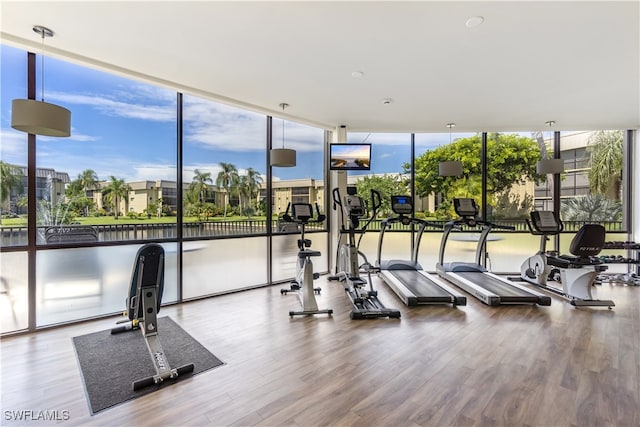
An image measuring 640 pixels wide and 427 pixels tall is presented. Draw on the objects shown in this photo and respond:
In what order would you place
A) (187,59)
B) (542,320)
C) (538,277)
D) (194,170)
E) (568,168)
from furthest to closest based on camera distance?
(568,168) < (538,277) < (194,170) < (542,320) < (187,59)

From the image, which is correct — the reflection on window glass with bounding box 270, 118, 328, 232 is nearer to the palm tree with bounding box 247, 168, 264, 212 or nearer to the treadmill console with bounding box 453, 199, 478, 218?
the palm tree with bounding box 247, 168, 264, 212

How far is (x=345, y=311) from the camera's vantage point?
4.33 metres

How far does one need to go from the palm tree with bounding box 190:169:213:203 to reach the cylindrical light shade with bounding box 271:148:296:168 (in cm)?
117

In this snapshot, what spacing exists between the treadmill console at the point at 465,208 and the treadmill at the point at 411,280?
2.28ft

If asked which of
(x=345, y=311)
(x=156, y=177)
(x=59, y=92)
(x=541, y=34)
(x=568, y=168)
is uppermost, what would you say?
(x=541, y=34)

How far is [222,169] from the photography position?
207 inches

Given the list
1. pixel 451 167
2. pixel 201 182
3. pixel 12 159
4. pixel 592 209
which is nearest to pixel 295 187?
pixel 201 182

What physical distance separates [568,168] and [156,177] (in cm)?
836

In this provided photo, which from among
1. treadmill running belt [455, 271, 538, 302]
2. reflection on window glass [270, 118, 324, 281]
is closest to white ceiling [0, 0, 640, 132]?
reflection on window glass [270, 118, 324, 281]

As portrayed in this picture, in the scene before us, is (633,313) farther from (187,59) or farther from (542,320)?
(187,59)

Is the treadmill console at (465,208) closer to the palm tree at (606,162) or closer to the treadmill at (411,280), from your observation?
the treadmill at (411,280)

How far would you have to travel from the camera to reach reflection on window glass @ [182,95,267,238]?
488 centimetres

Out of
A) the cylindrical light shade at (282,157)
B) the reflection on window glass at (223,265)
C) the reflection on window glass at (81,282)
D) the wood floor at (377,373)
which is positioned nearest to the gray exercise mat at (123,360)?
the wood floor at (377,373)

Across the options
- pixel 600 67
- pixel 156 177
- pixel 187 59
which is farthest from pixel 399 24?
pixel 156 177
